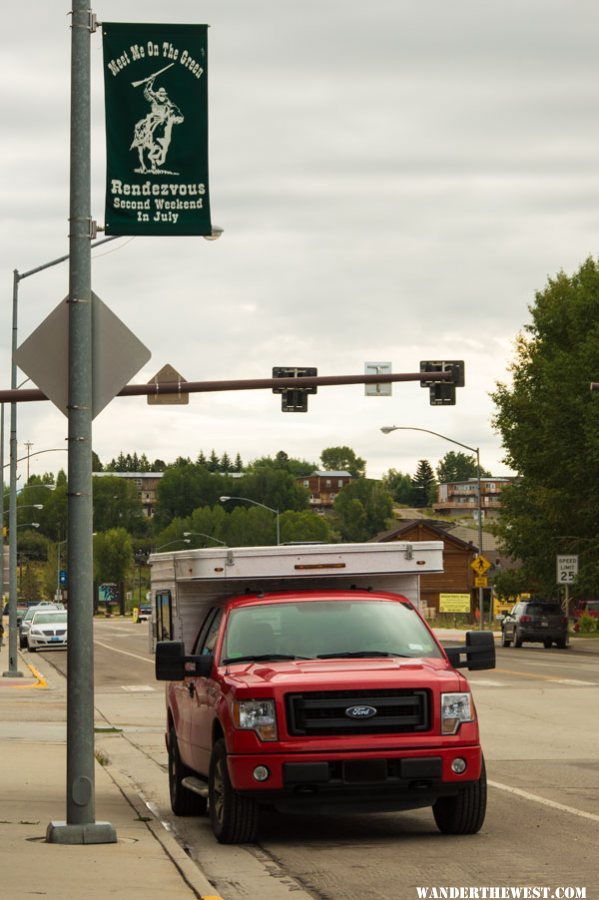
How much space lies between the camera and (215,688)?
10938 millimetres

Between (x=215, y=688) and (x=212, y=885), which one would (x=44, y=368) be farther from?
(x=212, y=885)

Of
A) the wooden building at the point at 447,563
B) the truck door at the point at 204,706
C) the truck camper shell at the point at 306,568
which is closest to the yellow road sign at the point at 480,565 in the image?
the truck camper shell at the point at 306,568

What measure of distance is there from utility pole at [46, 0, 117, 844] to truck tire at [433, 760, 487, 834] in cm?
229

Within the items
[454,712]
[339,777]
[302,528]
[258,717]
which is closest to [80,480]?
[258,717]

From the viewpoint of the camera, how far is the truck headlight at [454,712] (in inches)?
409

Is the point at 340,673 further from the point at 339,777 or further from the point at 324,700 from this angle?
the point at 339,777

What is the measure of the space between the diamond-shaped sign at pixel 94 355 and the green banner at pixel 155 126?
85 centimetres

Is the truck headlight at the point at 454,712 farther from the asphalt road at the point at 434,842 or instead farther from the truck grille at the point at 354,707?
the asphalt road at the point at 434,842

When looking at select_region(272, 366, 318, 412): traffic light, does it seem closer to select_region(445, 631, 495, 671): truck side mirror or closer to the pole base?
select_region(445, 631, 495, 671): truck side mirror

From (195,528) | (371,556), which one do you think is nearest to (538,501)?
(371,556)

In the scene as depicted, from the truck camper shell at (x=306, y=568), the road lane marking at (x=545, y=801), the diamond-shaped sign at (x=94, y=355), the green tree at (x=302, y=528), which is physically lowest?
the road lane marking at (x=545, y=801)

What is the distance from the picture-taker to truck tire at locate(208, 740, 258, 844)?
10430 mm

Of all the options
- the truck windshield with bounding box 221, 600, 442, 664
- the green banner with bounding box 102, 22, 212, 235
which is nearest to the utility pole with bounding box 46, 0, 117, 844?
the green banner with bounding box 102, 22, 212, 235

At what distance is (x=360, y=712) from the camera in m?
10.3
